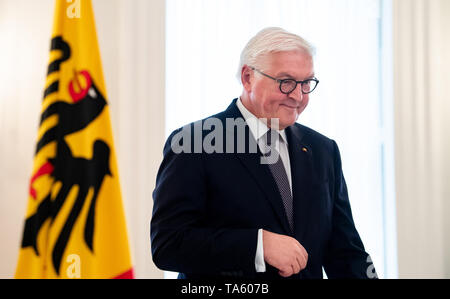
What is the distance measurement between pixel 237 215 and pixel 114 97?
1.23 m

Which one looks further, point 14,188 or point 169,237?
point 14,188

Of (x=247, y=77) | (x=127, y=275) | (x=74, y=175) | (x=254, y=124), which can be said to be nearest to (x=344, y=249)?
(x=254, y=124)

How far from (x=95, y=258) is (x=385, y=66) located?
2002 millimetres

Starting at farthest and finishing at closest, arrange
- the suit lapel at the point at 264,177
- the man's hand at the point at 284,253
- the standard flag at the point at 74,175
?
the standard flag at the point at 74,175, the suit lapel at the point at 264,177, the man's hand at the point at 284,253

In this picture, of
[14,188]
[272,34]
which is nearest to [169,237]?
[272,34]

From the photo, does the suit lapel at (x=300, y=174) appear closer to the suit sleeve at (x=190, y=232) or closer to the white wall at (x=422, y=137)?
the suit sleeve at (x=190, y=232)

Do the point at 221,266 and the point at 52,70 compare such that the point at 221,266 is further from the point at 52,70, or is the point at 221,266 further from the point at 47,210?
the point at 52,70

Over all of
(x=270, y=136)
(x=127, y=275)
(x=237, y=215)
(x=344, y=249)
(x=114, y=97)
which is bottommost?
(x=127, y=275)

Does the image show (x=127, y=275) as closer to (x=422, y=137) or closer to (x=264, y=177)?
(x=264, y=177)

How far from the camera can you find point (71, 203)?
1789 mm

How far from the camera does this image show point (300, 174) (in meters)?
1.61

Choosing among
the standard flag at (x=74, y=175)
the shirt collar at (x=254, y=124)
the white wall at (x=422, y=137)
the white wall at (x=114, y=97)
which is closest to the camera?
the shirt collar at (x=254, y=124)

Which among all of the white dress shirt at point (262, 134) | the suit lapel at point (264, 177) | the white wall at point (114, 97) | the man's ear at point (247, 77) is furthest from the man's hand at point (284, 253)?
the white wall at point (114, 97)

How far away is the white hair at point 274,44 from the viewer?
1.58 meters
